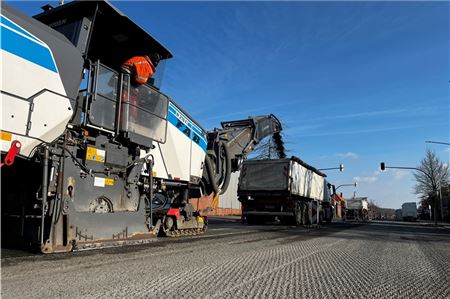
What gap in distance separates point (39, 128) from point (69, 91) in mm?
727

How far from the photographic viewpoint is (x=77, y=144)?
591 centimetres

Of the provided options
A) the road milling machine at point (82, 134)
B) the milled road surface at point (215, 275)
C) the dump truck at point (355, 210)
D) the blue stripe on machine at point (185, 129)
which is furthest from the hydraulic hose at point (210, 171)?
the dump truck at point (355, 210)

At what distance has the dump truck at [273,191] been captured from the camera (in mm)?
17078

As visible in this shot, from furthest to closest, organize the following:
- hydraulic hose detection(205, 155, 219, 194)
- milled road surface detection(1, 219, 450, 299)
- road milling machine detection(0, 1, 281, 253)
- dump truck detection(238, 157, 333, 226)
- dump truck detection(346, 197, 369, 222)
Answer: dump truck detection(346, 197, 369, 222), dump truck detection(238, 157, 333, 226), hydraulic hose detection(205, 155, 219, 194), road milling machine detection(0, 1, 281, 253), milled road surface detection(1, 219, 450, 299)

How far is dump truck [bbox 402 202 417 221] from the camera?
194 feet

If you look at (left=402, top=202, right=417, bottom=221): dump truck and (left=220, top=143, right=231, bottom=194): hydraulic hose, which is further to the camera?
(left=402, top=202, right=417, bottom=221): dump truck

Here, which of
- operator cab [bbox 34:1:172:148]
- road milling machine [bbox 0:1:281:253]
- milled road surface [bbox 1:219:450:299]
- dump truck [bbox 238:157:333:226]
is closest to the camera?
milled road surface [bbox 1:219:450:299]

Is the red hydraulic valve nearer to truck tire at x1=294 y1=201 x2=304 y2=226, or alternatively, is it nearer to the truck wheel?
truck tire at x1=294 y1=201 x2=304 y2=226

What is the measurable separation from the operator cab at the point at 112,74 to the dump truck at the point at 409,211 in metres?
60.7

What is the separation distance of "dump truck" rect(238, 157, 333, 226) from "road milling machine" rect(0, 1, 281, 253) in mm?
9306

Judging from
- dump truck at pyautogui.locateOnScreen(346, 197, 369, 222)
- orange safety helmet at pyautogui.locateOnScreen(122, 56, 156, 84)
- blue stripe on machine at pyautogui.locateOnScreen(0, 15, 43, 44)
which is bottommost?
dump truck at pyautogui.locateOnScreen(346, 197, 369, 222)

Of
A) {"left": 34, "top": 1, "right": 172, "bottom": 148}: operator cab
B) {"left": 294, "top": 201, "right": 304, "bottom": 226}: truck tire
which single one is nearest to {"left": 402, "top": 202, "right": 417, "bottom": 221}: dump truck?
{"left": 294, "top": 201, "right": 304, "bottom": 226}: truck tire

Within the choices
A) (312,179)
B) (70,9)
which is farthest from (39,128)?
(312,179)

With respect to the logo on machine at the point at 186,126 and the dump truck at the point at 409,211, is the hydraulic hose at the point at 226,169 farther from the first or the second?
the dump truck at the point at 409,211
